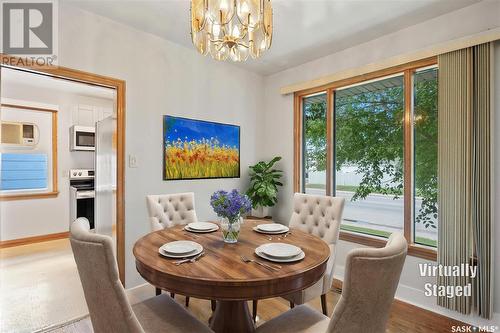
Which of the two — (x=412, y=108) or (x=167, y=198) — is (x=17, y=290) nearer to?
(x=167, y=198)

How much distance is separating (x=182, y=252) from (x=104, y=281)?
17.1 inches

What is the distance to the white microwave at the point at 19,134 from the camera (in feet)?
14.4

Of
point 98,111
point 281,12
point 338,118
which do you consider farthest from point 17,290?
point 338,118

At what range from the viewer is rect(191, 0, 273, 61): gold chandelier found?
1654 millimetres

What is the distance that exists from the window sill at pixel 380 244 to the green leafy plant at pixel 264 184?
1.03 metres

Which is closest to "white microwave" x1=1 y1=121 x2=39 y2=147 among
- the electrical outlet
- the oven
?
the oven

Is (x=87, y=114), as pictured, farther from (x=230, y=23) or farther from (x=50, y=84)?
(x=230, y=23)

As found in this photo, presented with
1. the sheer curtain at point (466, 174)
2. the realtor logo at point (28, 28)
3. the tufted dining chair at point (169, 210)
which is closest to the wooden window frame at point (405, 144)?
the sheer curtain at point (466, 174)

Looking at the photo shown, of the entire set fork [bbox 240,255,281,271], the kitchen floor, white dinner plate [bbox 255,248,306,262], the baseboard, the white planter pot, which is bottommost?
the kitchen floor

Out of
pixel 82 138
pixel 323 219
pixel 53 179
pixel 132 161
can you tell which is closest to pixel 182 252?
pixel 323 219

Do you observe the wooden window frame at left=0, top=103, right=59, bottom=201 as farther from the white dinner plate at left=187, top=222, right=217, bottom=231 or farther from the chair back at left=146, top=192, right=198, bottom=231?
the white dinner plate at left=187, top=222, right=217, bottom=231

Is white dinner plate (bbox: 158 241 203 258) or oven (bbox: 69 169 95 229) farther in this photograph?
oven (bbox: 69 169 95 229)

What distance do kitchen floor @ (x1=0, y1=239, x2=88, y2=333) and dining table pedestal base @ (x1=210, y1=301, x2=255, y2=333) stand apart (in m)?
1.50

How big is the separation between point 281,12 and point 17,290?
12.5 ft
